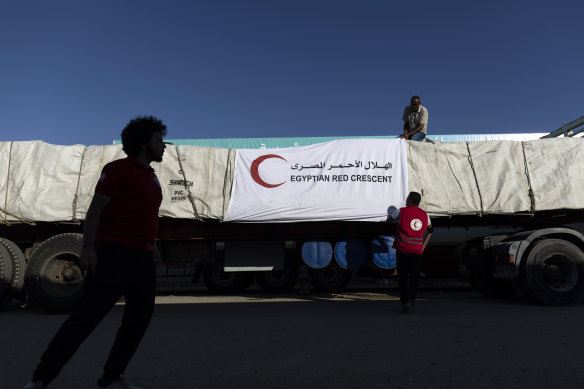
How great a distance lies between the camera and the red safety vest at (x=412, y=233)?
5444 millimetres

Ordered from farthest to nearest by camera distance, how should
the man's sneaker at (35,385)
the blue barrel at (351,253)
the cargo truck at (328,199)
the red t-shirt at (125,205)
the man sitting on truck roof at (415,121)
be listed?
the man sitting on truck roof at (415,121) < the blue barrel at (351,253) < the cargo truck at (328,199) < the red t-shirt at (125,205) < the man's sneaker at (35,385)

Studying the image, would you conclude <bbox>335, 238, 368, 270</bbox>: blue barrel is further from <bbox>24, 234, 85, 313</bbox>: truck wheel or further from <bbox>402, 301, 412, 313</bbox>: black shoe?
<bbox>24, 234, 85, 313</bbox>: truck wheel

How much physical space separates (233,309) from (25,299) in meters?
3.64

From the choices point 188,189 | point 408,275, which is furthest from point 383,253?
point 188,189

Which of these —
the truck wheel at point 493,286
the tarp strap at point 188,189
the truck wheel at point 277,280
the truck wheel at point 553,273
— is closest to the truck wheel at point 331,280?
the truck wheel at point 277,280

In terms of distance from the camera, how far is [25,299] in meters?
6.54

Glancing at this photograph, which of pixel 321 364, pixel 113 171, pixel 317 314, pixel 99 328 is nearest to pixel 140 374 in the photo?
pixel 321 364

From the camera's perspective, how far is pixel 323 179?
645 cm

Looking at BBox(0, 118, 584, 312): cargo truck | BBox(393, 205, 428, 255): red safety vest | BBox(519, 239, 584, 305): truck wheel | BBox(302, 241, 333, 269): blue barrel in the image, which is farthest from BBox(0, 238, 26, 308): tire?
BBox(519, 239, 584, 305): truck wheel

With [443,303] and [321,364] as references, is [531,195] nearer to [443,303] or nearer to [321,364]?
[443,303]

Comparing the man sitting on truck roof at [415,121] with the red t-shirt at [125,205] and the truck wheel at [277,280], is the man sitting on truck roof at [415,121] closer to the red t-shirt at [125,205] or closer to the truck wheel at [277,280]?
the truck wheel at [277,280]

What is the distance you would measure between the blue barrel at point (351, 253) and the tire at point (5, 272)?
16.4 ft

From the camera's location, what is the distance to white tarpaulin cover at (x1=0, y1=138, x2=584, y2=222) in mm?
6266

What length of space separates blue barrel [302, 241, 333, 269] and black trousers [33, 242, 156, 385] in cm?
453
